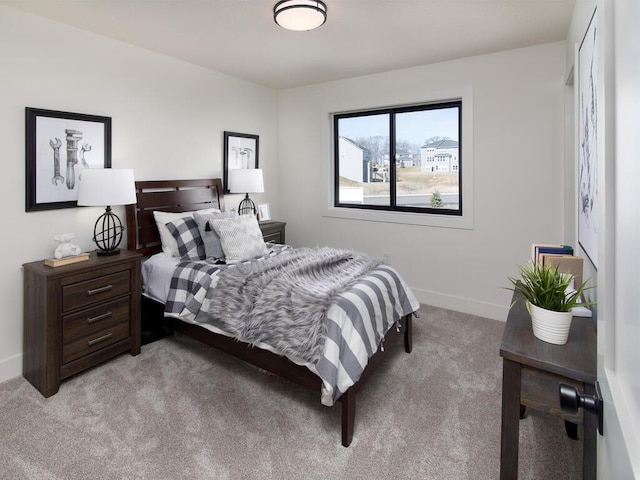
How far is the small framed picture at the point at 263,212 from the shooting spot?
14.8ft

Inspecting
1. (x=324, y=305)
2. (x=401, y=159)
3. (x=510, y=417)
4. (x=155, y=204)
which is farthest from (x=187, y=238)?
(x=510, y=417)

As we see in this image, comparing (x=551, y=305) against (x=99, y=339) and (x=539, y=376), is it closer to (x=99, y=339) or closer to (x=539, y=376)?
(x=539, y=376)

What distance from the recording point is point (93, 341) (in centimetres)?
255

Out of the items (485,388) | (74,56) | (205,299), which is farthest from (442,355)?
(74,56)

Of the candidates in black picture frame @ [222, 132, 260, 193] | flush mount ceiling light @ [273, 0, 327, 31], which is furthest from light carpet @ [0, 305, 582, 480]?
flush mount ceiling light @ [273, 0, 327, 31]

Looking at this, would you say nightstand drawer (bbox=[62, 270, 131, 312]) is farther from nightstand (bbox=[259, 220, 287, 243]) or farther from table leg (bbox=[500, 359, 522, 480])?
table leg (bbox=[500, 359, 522, 480])

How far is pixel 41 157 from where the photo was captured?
2.63 m

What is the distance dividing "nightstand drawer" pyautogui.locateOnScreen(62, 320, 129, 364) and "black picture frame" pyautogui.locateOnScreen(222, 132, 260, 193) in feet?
6.26

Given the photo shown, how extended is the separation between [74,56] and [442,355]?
3635mm

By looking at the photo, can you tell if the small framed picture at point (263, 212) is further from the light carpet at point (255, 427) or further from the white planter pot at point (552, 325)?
the white planter pot at point (552, 325)

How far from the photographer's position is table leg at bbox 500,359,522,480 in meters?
1.31

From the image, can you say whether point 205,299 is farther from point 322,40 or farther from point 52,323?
point 322,40

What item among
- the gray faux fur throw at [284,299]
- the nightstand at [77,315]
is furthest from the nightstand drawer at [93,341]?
the gray faux fur throw at [284,299]

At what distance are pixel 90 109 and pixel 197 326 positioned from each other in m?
1.93
